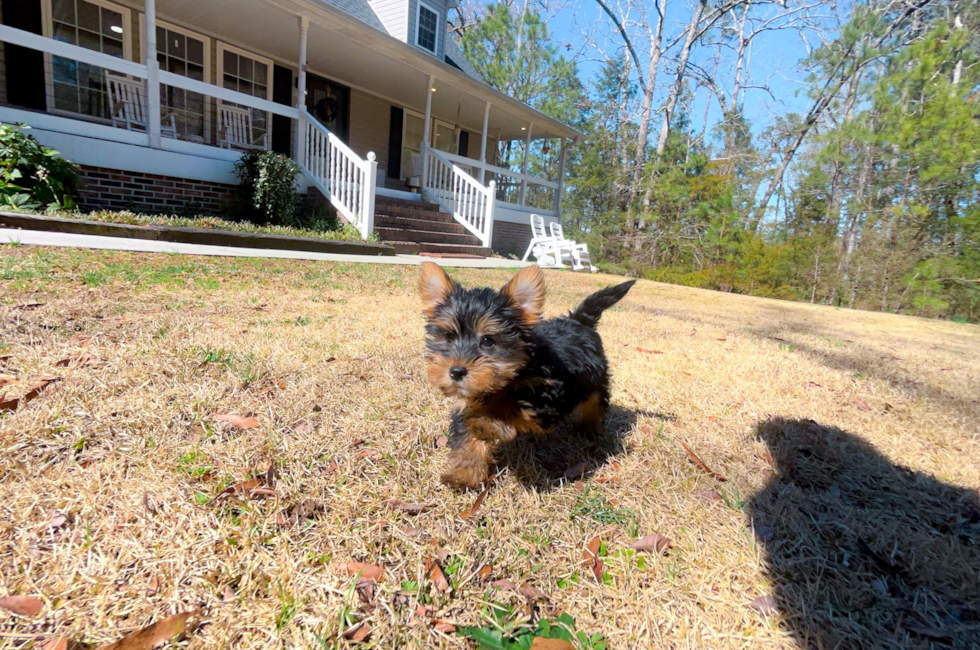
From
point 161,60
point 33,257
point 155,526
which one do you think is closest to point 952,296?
point 155,526

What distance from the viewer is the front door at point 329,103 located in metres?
15.6

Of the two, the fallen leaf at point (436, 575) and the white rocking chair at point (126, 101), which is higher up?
the white rocking chair at point (126, 101)

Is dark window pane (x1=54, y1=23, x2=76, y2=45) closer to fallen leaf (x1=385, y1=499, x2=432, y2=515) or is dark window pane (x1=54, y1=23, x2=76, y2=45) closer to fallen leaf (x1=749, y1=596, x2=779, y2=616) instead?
fallen leaf (x1=385, y1=499, x2=432, y2=515)

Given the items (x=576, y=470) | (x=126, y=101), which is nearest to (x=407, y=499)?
(x=576, y=470)

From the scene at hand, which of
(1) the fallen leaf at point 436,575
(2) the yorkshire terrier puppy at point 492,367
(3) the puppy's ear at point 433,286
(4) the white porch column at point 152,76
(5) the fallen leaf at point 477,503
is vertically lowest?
(1) the fallen leaf at point 436,575

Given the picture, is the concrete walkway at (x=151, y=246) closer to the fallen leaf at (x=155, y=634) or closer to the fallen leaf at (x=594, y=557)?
the fallen leaf at (x=155, y=634)

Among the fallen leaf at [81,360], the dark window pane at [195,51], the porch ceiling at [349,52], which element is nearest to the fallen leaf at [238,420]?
the fallen leaf at [81,360]

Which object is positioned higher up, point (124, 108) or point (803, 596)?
point (124, 108)

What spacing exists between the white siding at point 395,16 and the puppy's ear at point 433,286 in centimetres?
1843

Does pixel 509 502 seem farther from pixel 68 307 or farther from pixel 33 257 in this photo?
pixel 33 257

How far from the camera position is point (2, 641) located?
48.0 inches

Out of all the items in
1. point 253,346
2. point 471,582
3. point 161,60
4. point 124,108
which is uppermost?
point 161,60

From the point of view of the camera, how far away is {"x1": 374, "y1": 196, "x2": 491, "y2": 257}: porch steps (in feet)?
41.9

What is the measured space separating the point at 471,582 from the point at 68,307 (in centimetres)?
417
